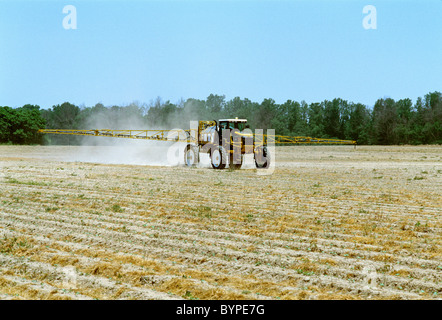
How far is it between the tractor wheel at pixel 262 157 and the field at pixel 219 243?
7.86m

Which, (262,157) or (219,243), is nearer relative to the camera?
(219,243)

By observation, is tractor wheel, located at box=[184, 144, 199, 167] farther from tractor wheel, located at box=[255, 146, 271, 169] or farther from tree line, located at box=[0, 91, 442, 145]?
tree line, located at box=[0, 91, 442, 145]

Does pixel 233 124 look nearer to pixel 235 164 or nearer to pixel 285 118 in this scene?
pixel 235 164

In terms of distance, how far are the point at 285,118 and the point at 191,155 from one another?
66.6m

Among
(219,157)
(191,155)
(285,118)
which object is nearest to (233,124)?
(219,157)

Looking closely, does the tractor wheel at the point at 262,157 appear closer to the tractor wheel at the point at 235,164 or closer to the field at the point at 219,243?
the tractor wheel at the point at 235,164

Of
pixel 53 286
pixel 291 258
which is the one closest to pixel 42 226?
pixel 53 286

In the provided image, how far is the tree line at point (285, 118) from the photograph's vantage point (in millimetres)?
71125

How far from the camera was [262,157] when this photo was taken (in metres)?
23.2

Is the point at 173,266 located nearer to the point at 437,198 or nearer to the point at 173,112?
the point at 437,198

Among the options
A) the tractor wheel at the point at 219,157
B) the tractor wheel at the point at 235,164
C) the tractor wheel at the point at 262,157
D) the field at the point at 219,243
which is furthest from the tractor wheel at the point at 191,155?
the field at the point at 219,243

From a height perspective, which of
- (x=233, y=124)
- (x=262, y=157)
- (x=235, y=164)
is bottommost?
(x=235, y=164)

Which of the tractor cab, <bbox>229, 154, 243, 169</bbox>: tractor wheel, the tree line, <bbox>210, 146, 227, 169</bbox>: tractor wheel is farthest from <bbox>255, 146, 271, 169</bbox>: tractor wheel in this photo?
the tree line

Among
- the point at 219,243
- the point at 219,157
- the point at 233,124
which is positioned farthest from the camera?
the point at 233,124
